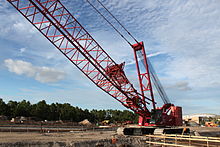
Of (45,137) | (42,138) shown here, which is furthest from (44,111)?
(42,138)

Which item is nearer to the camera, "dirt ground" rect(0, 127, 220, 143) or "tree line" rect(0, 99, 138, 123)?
"dirt ground" rect(0, 127, 220, 143)

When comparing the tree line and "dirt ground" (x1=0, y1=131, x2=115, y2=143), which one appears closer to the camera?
"dirt ground" (x1=0, y1=131, x2=115, y2=143)

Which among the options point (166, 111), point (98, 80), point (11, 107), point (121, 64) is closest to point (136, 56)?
point (121, 64)

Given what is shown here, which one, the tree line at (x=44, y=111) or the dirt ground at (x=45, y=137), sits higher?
the dirt ground at (x=45, y=137)

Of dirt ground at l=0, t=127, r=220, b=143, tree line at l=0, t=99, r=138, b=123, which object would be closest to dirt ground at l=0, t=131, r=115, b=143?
dirt ground at l=0, t=127, r=220, b=143

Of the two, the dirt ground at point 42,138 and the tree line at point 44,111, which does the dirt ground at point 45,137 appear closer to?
the dirt ground at point 42,138

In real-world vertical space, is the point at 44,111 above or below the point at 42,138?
below

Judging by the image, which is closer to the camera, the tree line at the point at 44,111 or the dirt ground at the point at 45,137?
the dirt ground at the point at 45,137

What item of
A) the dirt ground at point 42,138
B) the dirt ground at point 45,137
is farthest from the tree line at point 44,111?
the dirt ground at point 42,138

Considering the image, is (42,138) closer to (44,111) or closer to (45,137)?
(45,137)

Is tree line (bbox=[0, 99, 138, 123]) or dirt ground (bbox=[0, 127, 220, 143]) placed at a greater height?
dirt ground (bbox=[0, 127, 220, 143])

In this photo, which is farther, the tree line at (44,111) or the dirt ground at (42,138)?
the tree line at (44,111)

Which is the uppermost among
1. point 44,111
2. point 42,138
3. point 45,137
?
point 42,138

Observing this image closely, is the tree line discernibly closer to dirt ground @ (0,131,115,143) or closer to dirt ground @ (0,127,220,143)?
dirt ground @ (0,127,220,143)
